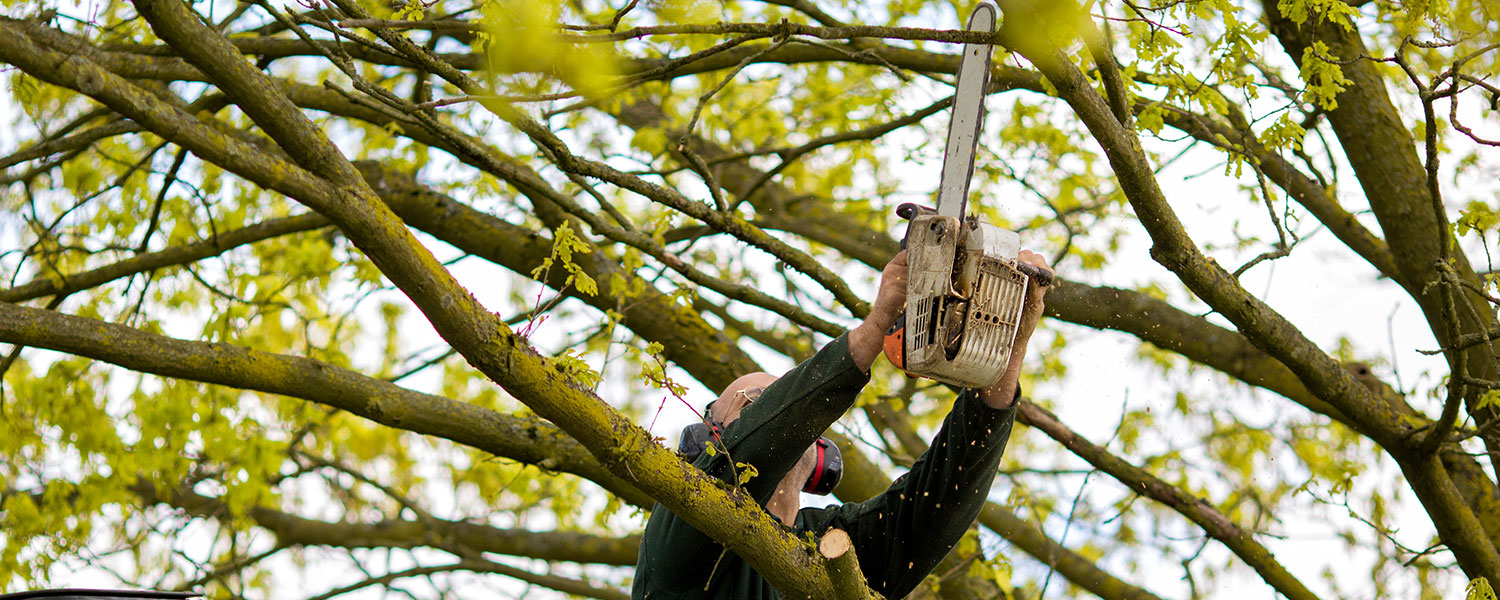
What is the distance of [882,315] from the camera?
2.68 m

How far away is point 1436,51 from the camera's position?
16.9 feet

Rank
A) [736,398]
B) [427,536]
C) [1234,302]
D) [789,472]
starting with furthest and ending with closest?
1. [427,536]
2. [1234,302]
3. [736,398]
4. [789,472]

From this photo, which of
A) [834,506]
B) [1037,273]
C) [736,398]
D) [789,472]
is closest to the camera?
[1037,273]

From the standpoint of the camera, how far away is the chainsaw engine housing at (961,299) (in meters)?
2.52

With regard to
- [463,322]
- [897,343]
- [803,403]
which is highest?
[897,343]

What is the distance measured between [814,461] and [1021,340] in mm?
688

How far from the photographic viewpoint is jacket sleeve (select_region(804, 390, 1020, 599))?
118 inches

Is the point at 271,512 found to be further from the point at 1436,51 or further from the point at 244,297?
the point at 1436,51

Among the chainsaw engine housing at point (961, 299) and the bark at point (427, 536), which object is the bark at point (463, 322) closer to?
the chainsaw engine housing at point (961, 299)

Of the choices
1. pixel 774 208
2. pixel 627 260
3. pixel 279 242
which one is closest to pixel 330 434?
pixel 279 242

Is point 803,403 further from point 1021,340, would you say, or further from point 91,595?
point 91,595

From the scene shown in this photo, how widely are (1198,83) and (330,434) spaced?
6.55 m

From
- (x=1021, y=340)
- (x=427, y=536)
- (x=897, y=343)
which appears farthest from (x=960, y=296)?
(x=427, y=536)

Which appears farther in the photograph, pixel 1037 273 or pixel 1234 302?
pixel 1234 302
